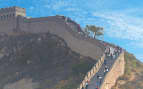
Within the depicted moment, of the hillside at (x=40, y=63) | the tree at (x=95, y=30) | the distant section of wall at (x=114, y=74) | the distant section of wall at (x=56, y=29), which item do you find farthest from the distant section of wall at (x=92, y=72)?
the tree at (x=95, y=30)

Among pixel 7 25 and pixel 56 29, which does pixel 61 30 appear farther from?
pixel 7 25

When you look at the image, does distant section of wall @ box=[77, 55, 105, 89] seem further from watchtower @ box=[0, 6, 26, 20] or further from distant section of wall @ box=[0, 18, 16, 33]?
watchtower @ box=[0, 6, 26, 20]

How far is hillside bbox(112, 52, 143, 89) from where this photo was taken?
96.4 ft

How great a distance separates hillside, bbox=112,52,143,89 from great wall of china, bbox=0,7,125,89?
0.85 meters

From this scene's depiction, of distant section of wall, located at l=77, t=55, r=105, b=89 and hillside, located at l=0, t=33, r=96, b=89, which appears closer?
distant section of wall, located at l=77, t=55, r=105, b=89

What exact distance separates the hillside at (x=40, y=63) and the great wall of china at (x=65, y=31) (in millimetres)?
1112

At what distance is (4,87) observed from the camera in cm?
3550

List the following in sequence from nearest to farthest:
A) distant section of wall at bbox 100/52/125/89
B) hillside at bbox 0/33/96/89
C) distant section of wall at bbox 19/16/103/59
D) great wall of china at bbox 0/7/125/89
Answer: distant section of wall at bbox 100/52/125/89 → great wall of china at bbox 0/7/125/89 → hillside at bbox 0/33/96/89 → distant section of wall at bbox 19/16/103/59

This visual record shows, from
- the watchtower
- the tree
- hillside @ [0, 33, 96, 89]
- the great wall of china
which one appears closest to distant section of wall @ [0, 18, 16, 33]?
the great wall of china

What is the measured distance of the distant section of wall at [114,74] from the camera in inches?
1004

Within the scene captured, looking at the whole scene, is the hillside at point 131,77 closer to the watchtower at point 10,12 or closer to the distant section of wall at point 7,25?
the distant section of wall at point 7,25

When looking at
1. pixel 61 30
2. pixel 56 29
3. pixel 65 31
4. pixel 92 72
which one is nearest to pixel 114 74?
pixel 92 72

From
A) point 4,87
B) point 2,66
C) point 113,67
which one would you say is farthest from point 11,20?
point 113,67

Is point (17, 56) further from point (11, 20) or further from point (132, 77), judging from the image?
point (132, 77)
